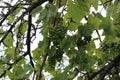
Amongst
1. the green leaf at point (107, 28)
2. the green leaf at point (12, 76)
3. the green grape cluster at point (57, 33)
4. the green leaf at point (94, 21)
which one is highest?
the green grape cluster at point (57, 33)

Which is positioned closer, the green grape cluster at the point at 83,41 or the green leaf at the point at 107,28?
the green leaf at the point at 107,28

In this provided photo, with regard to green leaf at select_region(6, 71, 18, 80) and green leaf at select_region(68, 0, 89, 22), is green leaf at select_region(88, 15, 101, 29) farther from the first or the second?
green leaf at select_region(6, 71, 18, 80)

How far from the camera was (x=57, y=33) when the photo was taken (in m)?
1.48

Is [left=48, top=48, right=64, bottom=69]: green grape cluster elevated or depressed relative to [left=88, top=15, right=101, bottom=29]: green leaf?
depressed

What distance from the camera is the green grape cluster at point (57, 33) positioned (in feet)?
4.84

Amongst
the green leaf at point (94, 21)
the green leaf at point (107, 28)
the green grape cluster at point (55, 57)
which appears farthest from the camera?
the green leaf at point (94, 21)

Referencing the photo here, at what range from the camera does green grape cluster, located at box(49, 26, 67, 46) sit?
1475mm

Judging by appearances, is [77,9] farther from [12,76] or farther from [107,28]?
[12,76]

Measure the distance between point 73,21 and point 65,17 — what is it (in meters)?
0.08

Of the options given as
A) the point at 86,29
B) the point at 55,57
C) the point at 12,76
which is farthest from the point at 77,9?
the point at 12,76

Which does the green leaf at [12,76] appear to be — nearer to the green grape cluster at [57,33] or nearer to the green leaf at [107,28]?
the green grape cluster at [57,33]

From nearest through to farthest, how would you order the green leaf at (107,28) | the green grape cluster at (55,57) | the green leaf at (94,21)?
the green leaf at (107,28) → the green grape cluster at (55,57) → the green leaf at (94,21)

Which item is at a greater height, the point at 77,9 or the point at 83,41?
the point at 77,9

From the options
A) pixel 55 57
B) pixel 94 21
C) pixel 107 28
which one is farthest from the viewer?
pixel 94 21
